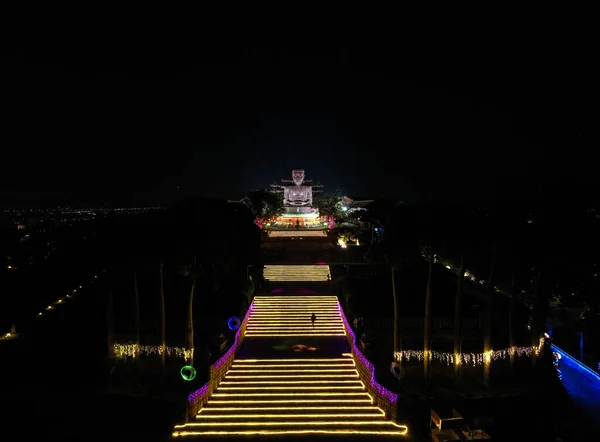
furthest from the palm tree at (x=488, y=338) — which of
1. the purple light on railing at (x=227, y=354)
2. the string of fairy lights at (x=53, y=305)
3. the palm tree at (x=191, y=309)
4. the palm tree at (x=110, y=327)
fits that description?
the string of fairy lights at (x=53, y=305)

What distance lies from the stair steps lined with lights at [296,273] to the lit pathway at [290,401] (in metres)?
10.6

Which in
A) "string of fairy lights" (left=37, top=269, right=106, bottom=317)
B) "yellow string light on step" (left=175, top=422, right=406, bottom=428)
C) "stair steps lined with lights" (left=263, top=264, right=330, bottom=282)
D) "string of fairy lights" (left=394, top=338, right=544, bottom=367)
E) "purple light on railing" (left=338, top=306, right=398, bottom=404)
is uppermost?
"stair steps lined with lights" (left=263, top=264, right=330, bottom=282)

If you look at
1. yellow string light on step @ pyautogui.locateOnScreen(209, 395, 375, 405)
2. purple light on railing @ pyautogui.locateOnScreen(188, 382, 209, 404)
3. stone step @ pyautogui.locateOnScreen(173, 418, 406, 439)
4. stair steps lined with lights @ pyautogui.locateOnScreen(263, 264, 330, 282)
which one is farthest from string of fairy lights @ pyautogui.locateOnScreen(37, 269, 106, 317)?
stone step @ pyautogui.locateOnScreen(173, 418, 406, 439)

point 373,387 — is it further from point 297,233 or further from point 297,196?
point 297,196

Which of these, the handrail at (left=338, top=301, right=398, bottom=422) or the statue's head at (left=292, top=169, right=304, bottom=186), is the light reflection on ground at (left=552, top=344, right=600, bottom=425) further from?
the statue's head at (left=292, top=169, right=304, bottom=186)

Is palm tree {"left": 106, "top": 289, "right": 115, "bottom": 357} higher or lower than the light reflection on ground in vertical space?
higher

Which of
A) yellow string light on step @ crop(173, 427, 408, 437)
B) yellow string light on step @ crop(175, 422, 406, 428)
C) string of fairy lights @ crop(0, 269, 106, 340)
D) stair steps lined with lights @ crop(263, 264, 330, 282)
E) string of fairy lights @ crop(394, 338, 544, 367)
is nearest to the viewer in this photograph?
yellow string light on step @ crop(173, 427, 408, 437)

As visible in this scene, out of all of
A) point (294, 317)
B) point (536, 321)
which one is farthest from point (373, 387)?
point (536, 321)

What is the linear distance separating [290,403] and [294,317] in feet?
26.3

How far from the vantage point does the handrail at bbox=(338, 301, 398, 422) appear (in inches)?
532

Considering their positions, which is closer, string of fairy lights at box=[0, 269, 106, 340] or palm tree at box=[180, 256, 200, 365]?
palm tree at box=[180, 256, 200, 365]

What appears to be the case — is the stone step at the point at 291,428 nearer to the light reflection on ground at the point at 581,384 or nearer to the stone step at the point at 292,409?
the stone step at the point at 292,409

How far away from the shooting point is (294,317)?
883 inches

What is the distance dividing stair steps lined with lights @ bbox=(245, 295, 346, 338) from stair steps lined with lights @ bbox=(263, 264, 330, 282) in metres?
5.62
